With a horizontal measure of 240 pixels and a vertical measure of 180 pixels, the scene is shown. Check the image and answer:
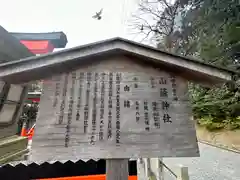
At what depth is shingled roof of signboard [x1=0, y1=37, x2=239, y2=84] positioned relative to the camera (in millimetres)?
1475

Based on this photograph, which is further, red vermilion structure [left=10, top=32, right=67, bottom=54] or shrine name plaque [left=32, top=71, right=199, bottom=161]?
red vermilion structure [left=10, top=32, right=67, bottom=54]

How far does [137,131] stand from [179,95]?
553 mm

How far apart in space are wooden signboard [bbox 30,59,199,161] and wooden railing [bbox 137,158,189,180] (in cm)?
201

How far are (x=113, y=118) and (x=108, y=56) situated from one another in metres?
0.63

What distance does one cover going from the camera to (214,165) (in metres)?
A: 5.16

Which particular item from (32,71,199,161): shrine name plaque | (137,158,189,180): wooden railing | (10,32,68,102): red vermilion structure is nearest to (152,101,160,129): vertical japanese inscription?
(32,71,199,161): shrine name plaque

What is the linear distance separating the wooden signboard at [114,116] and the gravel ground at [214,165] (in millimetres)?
4143

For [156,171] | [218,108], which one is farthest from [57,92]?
[218,108]

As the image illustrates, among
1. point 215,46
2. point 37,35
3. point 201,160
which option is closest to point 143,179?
point 201,160

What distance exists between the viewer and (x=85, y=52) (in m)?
1.52

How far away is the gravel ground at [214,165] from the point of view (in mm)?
4539

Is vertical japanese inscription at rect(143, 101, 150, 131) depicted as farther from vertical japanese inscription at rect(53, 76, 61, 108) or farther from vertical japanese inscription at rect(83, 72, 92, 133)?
vertical japanese inscription at rect(53, 76, 61, 108)

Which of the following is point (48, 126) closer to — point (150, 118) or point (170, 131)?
point (150, 118)

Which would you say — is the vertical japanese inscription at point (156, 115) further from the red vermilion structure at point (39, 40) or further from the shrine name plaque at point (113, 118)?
the red vermilion structure at point (39, 40)
